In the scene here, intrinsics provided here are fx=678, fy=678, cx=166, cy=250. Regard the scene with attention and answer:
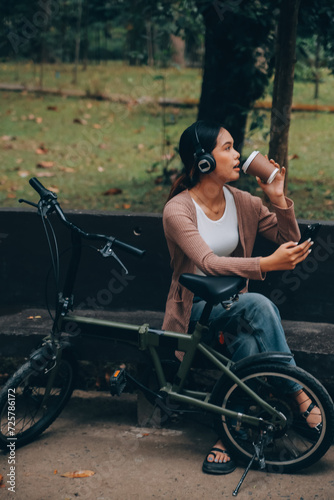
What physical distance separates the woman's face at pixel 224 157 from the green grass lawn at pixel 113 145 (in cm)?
199

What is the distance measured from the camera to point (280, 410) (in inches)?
128

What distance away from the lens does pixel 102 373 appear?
409cm

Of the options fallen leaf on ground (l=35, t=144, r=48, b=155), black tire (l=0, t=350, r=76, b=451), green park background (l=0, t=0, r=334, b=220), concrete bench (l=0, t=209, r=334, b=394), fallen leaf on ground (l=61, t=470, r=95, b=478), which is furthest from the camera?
fallen leaf on ground (l=35, t=144, r=48, b=155)

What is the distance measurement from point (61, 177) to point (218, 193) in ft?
12.7

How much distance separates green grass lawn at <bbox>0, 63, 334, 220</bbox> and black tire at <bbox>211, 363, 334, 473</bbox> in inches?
83.4

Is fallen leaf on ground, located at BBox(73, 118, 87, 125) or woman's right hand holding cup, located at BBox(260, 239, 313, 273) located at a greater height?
woman's right hand holding cup, located at BBox(260, 239, 313, 273)

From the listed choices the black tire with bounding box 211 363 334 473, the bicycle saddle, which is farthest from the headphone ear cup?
the black tire with bounding box 211 363 334 473

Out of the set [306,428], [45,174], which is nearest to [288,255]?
[306,428]

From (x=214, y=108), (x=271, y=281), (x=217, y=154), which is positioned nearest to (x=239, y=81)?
(x=214, y=108)

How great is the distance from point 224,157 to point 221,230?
1.19ft

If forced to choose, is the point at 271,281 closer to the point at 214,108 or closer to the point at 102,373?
the point at 102,373

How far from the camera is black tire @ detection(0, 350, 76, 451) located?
3.36 meters

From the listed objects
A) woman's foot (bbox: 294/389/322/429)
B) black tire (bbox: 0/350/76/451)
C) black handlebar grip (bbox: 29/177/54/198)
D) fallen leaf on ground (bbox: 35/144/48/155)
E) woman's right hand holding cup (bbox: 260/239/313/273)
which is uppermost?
black handlebar grip (bbox: 29/177/54/198)

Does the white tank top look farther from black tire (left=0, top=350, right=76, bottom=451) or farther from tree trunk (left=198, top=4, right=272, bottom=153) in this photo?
tree trunk (left=198, top=4, right=272, bottom=153)
